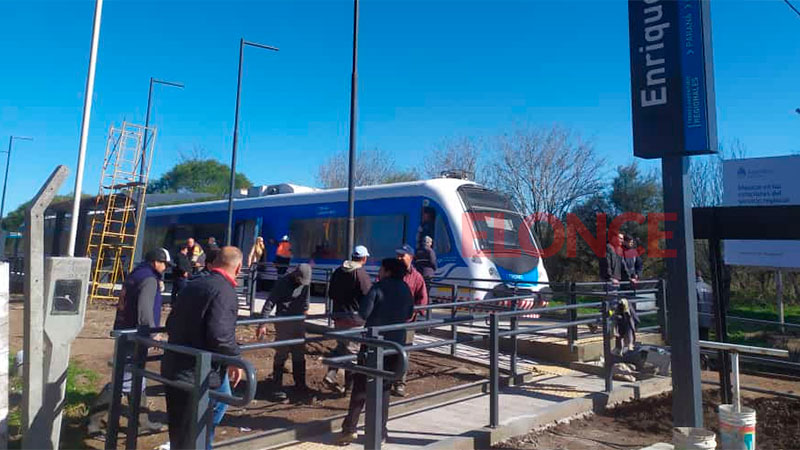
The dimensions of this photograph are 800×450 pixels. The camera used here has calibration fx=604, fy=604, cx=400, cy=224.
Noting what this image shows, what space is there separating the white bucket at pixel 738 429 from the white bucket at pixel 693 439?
22.2 inches

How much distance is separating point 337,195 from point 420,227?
3.30 metres

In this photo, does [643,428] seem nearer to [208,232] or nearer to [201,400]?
[201,400]

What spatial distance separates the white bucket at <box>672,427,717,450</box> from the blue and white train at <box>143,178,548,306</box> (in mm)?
6521

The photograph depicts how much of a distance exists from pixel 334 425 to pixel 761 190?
16587 millimetres

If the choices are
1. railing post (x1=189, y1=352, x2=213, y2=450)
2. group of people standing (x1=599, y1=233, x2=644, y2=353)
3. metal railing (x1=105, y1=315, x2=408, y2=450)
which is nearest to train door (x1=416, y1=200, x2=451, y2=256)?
group of people standing (x1=599, y1=233, x2=644, y2=353)

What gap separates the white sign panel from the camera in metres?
16.3

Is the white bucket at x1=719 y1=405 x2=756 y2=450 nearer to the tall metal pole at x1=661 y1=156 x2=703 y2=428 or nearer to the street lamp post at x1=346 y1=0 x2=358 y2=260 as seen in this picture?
the tall metal pole at x1=661 y1=156 x2=703 y2=428

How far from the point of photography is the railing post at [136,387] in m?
4.43

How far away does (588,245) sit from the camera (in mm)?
29125

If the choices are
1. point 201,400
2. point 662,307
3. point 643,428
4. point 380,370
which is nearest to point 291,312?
point 380,370

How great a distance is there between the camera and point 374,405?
4.67 metres

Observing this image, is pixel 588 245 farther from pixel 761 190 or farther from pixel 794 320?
pixel 761 190

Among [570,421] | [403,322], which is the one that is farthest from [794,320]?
[403,322]

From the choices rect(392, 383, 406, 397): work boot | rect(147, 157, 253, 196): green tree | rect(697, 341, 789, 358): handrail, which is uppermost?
rect(147, 157, 253, 196): green tree
